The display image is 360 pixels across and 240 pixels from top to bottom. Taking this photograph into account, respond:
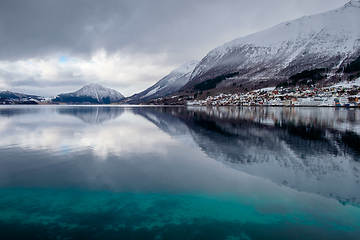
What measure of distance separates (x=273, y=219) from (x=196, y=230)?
3.35 meters

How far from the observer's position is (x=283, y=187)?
11.5 meters

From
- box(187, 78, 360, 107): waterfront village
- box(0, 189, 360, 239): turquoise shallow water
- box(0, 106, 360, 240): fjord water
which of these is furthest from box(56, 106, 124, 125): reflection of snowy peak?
box(187, 78, 360, 107): waterfront village

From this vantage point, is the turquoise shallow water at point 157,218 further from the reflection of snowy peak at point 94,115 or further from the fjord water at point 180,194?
the reflection of snowy peak at point 94,115

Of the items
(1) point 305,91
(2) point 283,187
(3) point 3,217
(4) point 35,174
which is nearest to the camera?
(3) point 3,217

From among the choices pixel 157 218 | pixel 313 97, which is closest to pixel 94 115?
pixel 157 218

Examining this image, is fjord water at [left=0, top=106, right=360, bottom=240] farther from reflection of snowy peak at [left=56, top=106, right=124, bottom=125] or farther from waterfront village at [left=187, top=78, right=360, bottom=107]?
waterfront village at [left=187, top=78, right=360, bottom=107]

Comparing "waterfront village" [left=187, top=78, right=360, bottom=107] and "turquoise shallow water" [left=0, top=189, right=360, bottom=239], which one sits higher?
"waterfront village" [left=187, top=78, right=360, bottom=107]

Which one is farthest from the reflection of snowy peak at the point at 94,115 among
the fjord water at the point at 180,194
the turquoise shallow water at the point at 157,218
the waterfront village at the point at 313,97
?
the waterfront village at the point at 313,97

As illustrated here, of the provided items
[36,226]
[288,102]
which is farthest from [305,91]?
[36,226]

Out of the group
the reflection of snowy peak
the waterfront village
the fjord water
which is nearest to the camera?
the fjord water

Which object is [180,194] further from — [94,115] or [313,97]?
[313,97]

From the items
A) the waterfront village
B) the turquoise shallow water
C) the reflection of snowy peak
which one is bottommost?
the turquoise shallow water

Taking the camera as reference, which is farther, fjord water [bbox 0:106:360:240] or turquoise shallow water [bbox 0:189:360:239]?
fjord water [bbox 0:106:360:240]

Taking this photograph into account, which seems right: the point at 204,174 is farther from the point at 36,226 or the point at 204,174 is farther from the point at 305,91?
the point at 305,91
